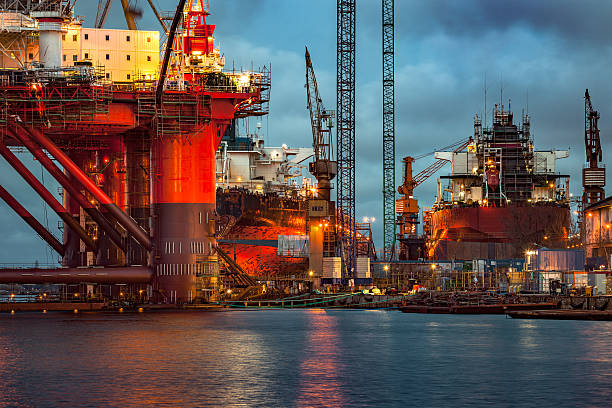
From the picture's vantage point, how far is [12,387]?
3641 centimetres

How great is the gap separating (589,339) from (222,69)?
33.3 meters

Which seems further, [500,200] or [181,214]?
[500,200]

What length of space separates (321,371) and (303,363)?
3041 millimetres

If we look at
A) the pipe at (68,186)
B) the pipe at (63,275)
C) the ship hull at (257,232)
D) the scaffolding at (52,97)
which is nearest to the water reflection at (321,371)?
the pipe at (63,275)

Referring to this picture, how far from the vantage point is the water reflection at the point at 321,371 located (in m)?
34.1

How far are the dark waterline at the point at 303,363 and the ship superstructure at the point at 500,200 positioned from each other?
171ft

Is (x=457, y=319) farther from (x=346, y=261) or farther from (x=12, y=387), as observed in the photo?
(x=12, y=387)

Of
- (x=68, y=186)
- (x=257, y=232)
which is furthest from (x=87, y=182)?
(x=257, y=232)

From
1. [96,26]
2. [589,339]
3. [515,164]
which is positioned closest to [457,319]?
[589,339]

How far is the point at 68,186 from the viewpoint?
224 ft

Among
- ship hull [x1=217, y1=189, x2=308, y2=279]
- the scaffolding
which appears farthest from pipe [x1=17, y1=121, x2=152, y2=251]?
ship hull [x1=217, y1=189, x2=308, y2=279]

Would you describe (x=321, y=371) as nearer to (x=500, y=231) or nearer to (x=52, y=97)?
(x=52, y=97)

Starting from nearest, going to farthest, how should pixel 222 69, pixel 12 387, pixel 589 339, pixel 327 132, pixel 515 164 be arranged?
1. pixel 12 387
2. pixel 589 339
3. pixel 222 69
4. pixel 327 132
5. pixel 515 164

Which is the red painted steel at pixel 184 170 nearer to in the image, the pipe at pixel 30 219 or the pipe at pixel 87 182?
the pipe at pixel 87 182
